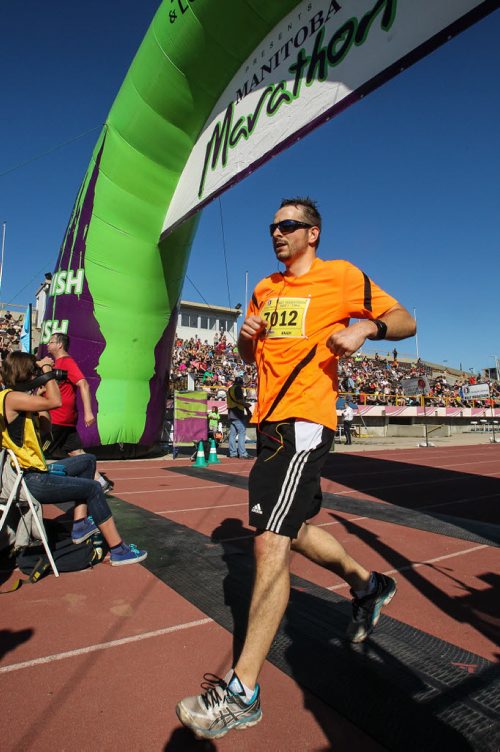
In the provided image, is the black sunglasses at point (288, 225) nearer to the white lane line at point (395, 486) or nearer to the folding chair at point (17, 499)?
the folding chair at point (17, 499)

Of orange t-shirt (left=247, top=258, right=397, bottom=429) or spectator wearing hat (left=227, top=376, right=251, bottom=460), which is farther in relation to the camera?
spectator wearing hat (left=227, top=376, right=251, bottom=460)

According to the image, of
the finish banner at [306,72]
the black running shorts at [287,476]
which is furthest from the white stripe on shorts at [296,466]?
the finish banner at [306,72]

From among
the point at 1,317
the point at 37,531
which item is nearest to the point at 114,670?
the point at 37,531

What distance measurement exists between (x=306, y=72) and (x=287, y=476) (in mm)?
6237

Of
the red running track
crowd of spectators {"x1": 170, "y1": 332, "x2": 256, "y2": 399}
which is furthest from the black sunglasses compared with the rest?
crowd of spectators {"x1": 170, "y1": 332, "x2": 256, "y2": 399}

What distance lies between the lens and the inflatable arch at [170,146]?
6.05 metres

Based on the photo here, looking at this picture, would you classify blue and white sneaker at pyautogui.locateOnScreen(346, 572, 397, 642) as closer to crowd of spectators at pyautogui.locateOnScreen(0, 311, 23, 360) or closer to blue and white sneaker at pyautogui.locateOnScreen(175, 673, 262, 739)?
blue and white sneaker at pyautogui.locateOnScreen(175, 673, 262, 739)

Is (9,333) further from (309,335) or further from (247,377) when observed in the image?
(309,335)

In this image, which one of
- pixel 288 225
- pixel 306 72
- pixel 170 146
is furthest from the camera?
pixel 170 146

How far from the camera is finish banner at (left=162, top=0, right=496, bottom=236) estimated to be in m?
4.78

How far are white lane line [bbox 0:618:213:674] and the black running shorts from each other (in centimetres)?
108

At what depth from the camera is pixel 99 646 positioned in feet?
7.77

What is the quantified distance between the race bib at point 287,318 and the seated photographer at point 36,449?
2005 millimetres

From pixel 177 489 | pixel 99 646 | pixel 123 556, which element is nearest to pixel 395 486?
pixel 177 489
